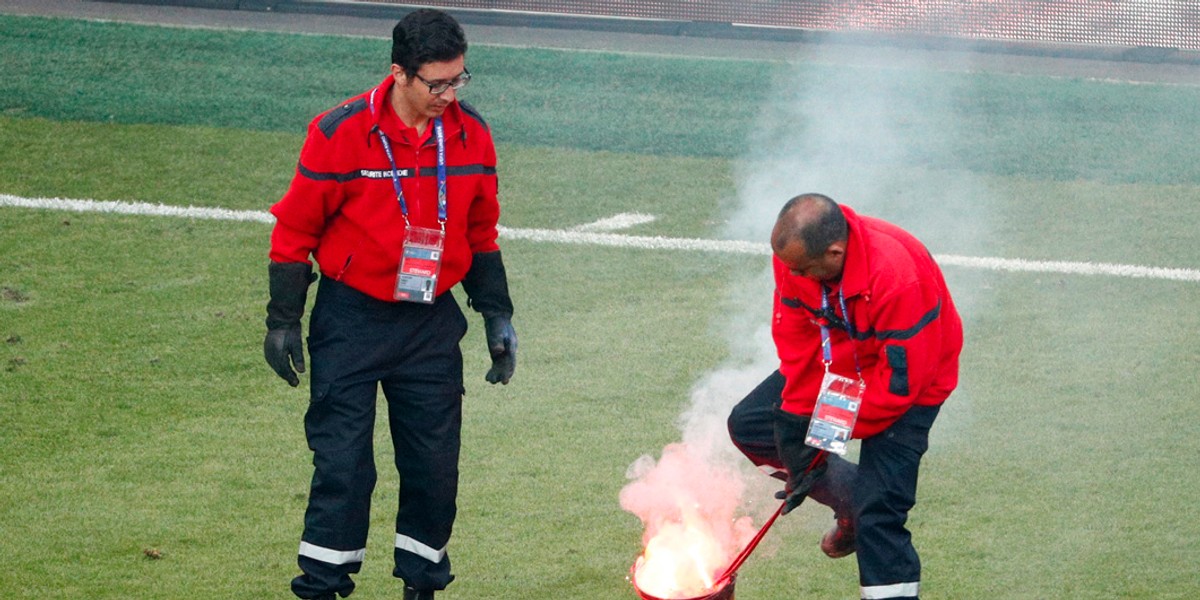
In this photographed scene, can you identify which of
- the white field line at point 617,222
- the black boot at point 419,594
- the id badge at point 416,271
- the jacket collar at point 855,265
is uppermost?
the jacket collar at point 855,265

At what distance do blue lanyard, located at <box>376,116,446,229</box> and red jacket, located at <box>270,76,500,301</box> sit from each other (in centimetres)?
1

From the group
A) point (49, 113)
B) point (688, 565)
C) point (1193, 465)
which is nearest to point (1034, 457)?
point (1193, 465)

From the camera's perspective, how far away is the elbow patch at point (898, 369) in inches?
177

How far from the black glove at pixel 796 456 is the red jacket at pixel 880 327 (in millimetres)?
94

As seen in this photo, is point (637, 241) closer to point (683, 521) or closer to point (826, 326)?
point (683, 521)

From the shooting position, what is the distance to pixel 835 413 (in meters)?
4.66

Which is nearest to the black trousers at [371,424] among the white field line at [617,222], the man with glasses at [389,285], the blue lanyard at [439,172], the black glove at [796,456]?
the man with glasses at [389,285]

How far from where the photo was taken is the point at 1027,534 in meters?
5.78

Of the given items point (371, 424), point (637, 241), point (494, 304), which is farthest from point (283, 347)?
point (637, 241)

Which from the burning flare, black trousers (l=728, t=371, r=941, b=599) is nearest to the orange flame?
the burning flare

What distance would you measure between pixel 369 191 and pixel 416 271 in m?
0.29

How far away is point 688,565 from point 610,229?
464 centimetres

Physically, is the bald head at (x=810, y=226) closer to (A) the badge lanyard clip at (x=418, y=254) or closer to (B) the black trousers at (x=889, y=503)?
(B) the black trousers at (x=889, y=503)

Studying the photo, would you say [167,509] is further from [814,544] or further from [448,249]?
[814,544]
